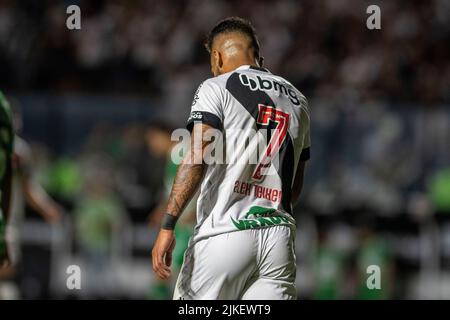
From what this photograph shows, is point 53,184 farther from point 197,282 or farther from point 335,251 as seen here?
point 197,282

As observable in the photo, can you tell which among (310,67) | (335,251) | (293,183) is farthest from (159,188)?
(293,183)

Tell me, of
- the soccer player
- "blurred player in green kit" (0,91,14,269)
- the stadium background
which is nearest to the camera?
the soccer player

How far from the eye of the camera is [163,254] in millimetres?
5117

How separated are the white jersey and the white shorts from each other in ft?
0.21

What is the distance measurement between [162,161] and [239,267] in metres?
7.99

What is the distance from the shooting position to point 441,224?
1260 cm

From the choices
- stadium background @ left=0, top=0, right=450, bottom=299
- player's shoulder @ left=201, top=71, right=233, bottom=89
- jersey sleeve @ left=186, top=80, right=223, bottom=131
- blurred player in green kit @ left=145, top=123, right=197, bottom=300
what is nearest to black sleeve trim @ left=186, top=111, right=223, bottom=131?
jersey sleeve @ left=186, top=80, right=223, bottom=131

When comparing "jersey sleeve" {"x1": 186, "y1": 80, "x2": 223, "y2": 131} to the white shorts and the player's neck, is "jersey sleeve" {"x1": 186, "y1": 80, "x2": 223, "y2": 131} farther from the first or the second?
the white shorts

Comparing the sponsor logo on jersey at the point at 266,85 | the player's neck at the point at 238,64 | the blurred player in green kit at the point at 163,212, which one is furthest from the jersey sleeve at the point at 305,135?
the blurred player in green kit at the point at 163,212

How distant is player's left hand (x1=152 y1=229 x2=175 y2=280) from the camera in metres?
5.11

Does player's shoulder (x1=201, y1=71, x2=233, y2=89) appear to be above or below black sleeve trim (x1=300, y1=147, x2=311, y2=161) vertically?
above

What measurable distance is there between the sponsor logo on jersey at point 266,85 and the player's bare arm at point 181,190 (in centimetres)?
39

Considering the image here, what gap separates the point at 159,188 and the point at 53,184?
1513 mm

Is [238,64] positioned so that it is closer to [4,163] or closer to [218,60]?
[218,60]
